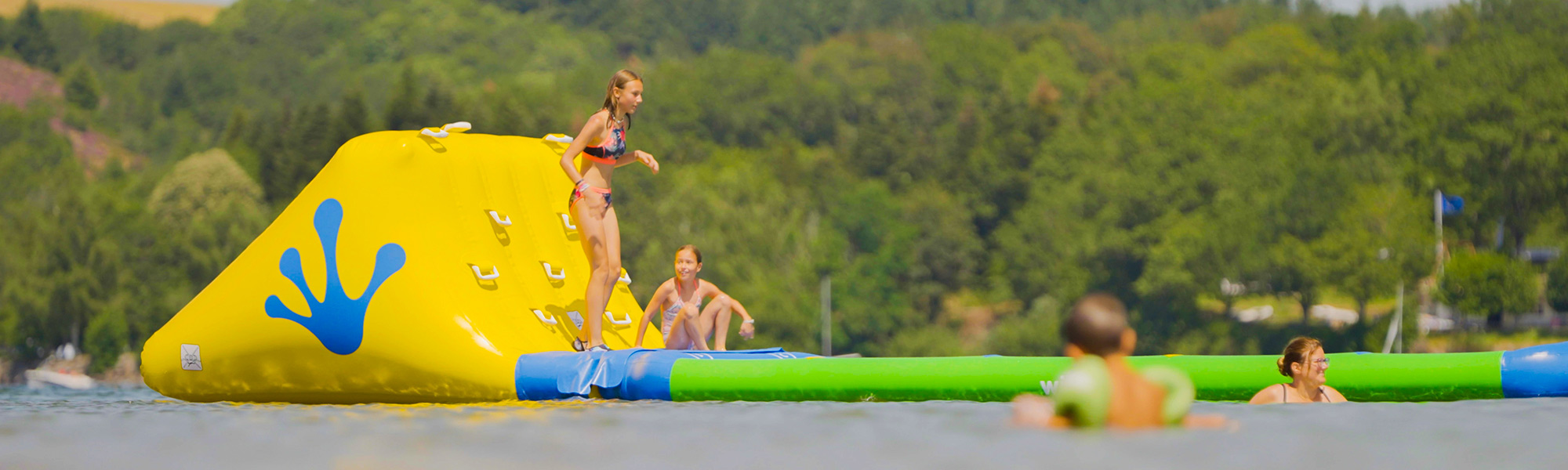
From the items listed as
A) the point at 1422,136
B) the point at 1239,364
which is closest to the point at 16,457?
the point at 1239,364

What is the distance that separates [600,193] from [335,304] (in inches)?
59.0

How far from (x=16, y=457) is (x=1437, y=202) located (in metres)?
44.3

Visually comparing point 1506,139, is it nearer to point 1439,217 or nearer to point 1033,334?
point 1439,217

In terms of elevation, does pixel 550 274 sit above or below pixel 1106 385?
above

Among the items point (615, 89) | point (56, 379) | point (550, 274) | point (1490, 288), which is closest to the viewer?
point (615, 89)

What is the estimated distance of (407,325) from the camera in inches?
316

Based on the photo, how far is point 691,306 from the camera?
9.34 m

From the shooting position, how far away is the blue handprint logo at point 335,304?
321 inches

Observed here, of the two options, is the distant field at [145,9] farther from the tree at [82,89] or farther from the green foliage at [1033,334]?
the green foliage at [1033,334]

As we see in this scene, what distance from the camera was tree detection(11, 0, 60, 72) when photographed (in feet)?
330

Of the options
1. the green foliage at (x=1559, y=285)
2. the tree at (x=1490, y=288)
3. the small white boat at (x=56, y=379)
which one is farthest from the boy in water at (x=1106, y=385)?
the green foliage at (x=1559, y=285)

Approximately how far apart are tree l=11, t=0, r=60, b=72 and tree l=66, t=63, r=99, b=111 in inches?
Answer: 233

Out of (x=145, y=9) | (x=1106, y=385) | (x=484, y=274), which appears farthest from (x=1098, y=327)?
(x=145, y=9)

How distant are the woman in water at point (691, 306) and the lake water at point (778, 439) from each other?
8.11 ft
